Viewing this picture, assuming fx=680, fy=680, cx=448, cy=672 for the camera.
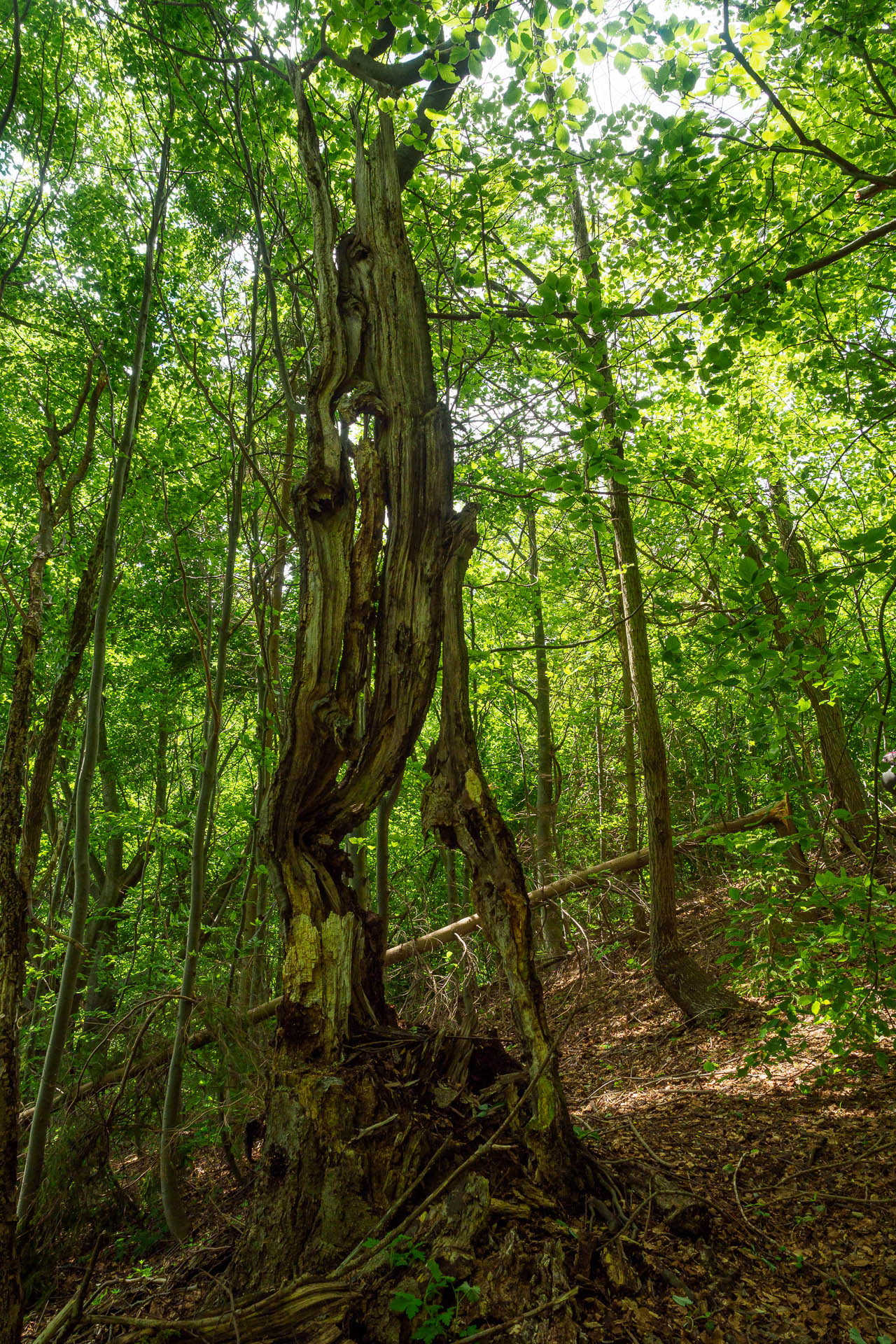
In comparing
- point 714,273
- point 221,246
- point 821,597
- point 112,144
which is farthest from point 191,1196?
point 112,144

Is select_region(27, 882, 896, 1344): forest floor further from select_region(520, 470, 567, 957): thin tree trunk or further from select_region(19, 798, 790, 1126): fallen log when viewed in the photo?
select_region(520, 470, 567, 957): thin tree trunk

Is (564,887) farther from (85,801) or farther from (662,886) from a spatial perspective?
(85,801)

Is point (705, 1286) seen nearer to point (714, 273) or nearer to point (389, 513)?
point (389, 513)

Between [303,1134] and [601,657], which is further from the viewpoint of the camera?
[601,657]

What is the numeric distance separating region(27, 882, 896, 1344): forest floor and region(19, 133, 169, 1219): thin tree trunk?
0.72 meters

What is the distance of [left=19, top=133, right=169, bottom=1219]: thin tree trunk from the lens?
356 centimetres

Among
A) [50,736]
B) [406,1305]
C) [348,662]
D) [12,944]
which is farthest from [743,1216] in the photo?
[50,736]

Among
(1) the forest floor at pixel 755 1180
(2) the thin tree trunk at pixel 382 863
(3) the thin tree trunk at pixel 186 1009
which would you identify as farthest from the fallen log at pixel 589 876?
(3) the thin tree trunk at pixel 186 1009

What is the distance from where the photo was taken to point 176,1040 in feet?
12.3

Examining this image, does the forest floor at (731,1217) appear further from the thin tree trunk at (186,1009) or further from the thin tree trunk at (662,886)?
the thin tree trunk at (662,886)

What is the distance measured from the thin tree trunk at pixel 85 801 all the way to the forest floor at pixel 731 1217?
0.72 metres

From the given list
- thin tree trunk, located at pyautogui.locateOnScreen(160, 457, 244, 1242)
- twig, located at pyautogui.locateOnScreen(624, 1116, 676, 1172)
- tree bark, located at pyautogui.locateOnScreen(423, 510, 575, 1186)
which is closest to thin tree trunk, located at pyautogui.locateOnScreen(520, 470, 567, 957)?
twig, located at pyautogui.locateOnScreen(624, 1116, 676, 1172)

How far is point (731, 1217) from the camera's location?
2619 mm

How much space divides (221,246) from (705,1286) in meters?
6.94
